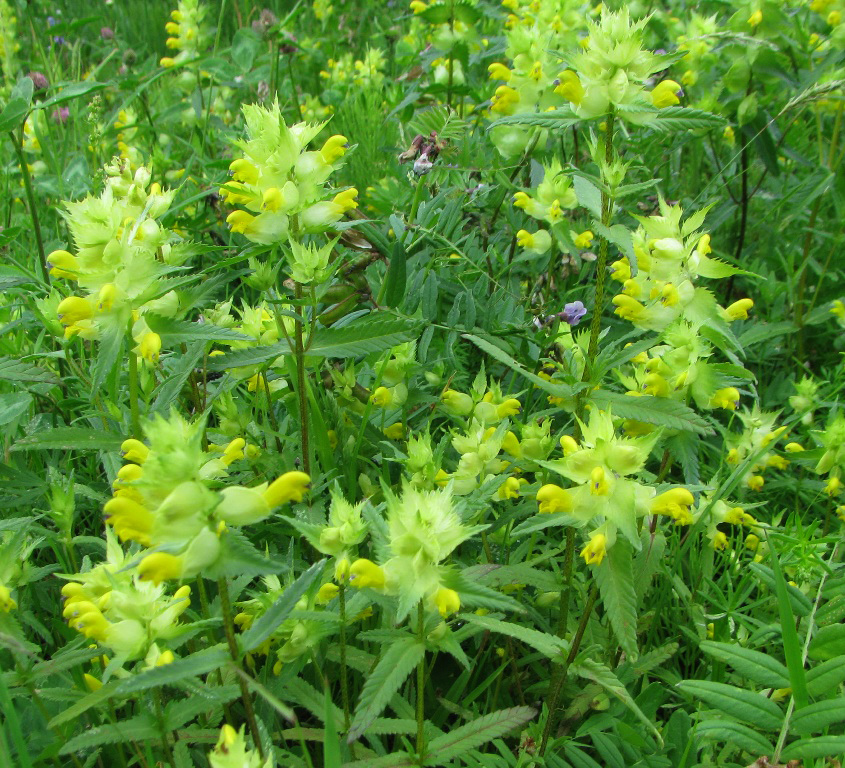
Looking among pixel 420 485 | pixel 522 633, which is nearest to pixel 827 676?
pixel 522 633

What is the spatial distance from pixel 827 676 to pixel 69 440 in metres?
1.11

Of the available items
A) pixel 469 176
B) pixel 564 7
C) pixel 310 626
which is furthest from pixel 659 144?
pixel 310 626

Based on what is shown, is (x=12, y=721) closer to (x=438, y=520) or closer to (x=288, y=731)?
(x=288, y=731)

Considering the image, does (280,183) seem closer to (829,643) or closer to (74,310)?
(74,310)

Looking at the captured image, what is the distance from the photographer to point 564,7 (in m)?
2.31

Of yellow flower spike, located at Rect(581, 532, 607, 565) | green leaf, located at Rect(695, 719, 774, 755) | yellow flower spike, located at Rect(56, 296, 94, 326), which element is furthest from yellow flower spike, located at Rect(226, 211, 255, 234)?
green leaf, located at Rect(695, 719, 774, 755)

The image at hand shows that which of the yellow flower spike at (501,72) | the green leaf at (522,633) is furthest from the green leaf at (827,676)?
the yellow flower spike at (501,72)

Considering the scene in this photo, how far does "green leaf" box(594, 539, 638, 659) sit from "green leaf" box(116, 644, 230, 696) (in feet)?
1.56

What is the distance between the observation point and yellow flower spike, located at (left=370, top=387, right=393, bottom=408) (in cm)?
148

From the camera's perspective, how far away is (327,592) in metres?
1.08

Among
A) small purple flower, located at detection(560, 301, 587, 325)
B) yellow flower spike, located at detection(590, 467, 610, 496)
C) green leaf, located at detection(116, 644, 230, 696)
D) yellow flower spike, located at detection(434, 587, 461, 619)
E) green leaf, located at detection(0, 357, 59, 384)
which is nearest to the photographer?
green leaf, located at detection(116, 644, 230, 696)

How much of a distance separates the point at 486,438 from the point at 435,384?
33 cm

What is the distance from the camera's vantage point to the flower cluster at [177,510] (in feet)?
2.61

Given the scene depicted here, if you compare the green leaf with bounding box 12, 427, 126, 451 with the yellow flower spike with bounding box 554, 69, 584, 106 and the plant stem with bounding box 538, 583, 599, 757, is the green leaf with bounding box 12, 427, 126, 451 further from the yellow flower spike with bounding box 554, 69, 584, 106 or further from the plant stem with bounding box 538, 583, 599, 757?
the yellow flower spike with bounding box 554, 69, 584, 106
